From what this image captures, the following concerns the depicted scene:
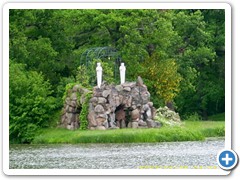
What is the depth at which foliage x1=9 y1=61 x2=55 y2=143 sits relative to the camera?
27750 mm

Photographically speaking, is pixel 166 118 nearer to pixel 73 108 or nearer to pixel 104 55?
pixel 73 108

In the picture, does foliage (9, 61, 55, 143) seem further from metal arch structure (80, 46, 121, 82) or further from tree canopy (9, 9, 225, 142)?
metal arch structure (80, 46, 121, 82)

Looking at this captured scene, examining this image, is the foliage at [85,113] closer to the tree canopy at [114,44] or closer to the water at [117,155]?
the tree canopy at [114,44]

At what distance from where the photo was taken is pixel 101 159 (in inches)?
829

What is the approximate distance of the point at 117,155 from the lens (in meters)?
21.9

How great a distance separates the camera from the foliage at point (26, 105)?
27.8 metres

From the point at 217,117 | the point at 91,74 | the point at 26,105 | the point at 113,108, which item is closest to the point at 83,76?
the point at 91,74

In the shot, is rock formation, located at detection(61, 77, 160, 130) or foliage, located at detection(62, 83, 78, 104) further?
foliage, located at detection(62, 83, 78, 104)

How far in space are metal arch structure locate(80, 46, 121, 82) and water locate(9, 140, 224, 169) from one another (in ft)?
19.5
